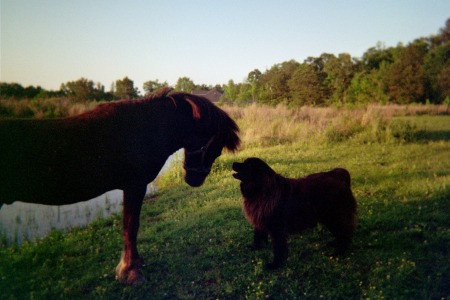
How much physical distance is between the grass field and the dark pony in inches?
27.0

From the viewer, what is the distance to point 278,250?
11.6 ft

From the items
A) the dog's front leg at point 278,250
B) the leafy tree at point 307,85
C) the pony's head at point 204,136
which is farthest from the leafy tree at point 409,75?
the dog's front leg at point 278,250

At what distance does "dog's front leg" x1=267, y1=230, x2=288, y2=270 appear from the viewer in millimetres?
3512

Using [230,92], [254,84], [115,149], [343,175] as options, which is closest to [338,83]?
[254,84]

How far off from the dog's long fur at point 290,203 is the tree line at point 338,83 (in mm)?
2390

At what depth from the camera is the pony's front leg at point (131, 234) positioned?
9.83ft

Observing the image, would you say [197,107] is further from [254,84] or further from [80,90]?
[254,84]

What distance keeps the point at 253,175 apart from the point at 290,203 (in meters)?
0.62

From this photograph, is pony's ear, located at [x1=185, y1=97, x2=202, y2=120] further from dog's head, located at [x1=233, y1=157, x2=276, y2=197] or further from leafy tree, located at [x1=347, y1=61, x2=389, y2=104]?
leafy tree, located at [x1=347, y1=61, x2=389, y2=104]

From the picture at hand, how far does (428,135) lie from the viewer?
657 centimetres

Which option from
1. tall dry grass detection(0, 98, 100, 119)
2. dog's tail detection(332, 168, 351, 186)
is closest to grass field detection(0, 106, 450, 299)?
dog's tail detection(332, 168, 351, 186)

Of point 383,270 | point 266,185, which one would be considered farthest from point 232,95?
point 383,270

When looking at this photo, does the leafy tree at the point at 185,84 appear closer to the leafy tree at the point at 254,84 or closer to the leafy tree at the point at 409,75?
the leafy tree at the point at 254,84

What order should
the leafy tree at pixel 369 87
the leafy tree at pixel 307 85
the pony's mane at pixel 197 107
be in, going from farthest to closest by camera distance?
the leafy tree at pixel 307 85, the leafy tree at pixel 369 87, the pony's mane at pixel 197 107
